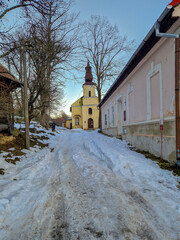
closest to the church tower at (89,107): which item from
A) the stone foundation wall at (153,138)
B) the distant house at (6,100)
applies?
the stone foundation wall at (153,138)

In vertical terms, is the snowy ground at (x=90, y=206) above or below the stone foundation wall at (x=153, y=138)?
below

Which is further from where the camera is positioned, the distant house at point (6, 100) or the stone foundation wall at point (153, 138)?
the distant house at point (6, 100)

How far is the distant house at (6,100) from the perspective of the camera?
6035 millimetres

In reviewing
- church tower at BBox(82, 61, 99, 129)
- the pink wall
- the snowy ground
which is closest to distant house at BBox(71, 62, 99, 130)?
church tower at BBox(82, 61, 99, 129)

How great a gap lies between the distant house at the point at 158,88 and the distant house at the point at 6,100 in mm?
6305

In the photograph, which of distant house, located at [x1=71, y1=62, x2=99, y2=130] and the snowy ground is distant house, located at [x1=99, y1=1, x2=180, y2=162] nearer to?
the snowy ground

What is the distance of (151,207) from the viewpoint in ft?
7.63

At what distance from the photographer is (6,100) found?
5.96 metres

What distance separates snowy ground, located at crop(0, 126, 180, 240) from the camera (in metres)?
1.77

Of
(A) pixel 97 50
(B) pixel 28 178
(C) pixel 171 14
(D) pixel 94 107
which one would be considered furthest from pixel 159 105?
(D) pixel 94 107

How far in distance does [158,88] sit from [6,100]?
646cm

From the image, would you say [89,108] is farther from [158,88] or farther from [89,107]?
[158,88]

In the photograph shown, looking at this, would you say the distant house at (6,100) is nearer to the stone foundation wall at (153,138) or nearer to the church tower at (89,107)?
the stone foundation wall at (153,138)

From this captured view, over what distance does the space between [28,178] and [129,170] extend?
2.86 m
